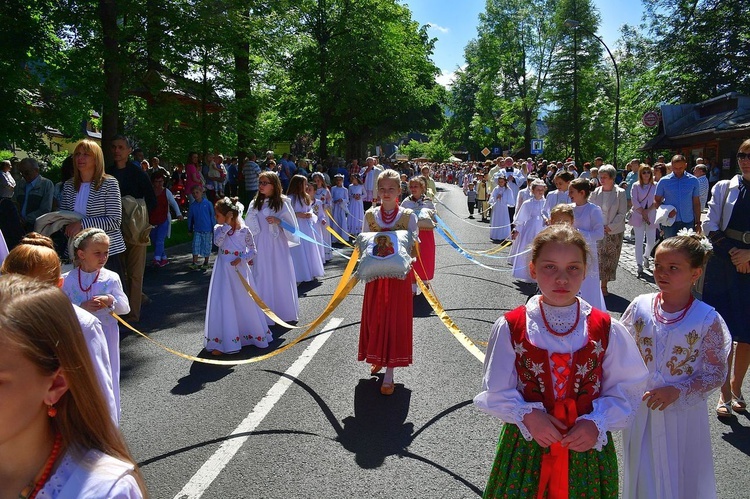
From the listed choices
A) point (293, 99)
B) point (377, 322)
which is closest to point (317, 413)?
point (377, 322)

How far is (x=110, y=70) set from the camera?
46.2ft

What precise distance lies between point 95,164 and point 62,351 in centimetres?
546

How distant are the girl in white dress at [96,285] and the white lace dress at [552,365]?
2954 millimetres

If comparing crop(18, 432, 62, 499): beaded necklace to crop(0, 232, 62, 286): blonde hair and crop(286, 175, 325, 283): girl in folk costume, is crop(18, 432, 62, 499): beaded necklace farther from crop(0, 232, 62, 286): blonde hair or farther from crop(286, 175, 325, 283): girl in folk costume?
crop(286, 175, 325, 283): girl in folk costume

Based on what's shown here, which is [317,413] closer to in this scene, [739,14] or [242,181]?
[242,181]

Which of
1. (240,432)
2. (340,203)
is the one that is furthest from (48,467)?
(340,203)

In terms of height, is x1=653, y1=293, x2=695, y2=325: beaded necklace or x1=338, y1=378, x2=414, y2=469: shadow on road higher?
x1=653, y1=293, x2=695, y2=325: beaded necklace

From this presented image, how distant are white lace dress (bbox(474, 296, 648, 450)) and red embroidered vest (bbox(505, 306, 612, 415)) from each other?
2cm

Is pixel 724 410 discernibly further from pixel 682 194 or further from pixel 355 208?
pixel 355 208

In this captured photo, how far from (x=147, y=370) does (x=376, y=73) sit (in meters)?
26.7

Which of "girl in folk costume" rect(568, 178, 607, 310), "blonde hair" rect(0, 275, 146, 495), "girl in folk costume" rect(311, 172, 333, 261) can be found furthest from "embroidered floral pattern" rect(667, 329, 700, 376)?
"girl in folk costume" rect(311, 172, 333, 261)

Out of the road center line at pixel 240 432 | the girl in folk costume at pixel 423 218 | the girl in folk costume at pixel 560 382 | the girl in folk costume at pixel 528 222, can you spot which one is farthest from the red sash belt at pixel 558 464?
the girl in folk costume at pixel 528 222

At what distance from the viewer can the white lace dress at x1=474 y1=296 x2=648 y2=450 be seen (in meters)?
2.64

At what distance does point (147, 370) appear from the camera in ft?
21.6
